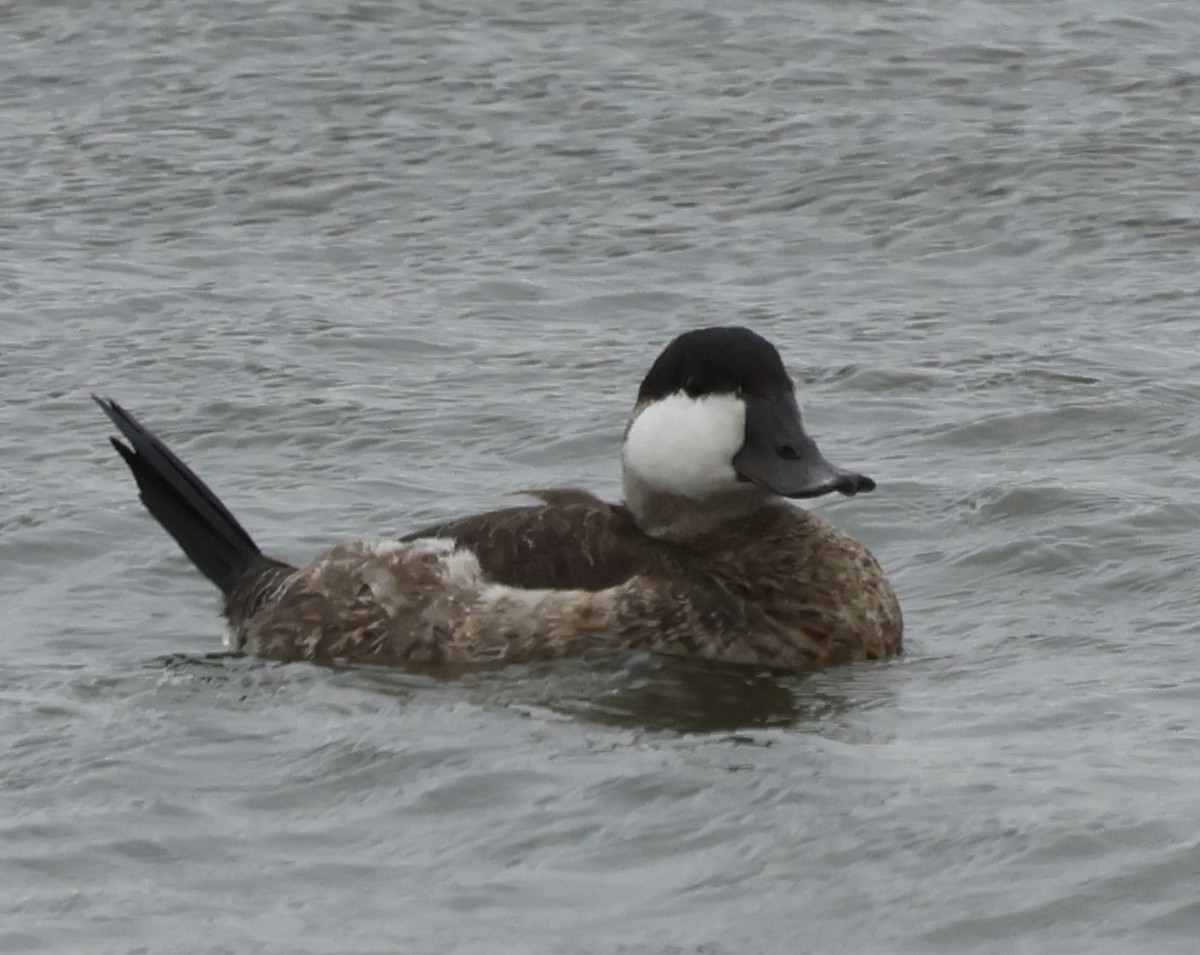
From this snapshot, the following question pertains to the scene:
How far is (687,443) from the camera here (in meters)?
7.31

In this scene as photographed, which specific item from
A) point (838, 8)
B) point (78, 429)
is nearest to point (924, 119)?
point (838, 8)

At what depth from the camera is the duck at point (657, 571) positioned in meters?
7.10

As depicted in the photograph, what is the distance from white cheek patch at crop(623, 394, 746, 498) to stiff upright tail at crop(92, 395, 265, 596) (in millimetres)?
1142

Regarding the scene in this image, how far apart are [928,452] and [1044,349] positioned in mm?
1138

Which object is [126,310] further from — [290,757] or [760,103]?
[290,757]

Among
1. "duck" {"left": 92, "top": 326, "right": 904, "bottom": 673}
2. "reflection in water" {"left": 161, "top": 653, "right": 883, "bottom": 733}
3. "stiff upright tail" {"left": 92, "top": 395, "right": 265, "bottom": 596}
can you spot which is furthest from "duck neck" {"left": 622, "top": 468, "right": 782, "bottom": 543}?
"stiff upright tail" {"left": 92, "top": 395, "right": 265, "bottom": 596}

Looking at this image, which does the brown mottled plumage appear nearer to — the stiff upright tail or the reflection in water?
the reflection in water

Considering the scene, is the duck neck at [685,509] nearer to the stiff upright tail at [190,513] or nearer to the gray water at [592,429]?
the gray water at [592,429]

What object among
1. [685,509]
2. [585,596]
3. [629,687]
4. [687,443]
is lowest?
[629,687]

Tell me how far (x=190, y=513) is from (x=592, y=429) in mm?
1979

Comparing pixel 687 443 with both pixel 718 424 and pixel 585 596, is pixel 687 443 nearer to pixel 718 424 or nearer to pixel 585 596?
pixel 718 424

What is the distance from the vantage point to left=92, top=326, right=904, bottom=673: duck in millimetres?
7102

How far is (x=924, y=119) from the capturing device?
1285 cm

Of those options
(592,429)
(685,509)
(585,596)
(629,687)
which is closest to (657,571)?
(585,596)
